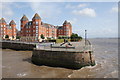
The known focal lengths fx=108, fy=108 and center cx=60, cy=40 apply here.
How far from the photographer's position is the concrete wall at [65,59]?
1336cm

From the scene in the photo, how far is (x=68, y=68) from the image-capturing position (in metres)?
13.6

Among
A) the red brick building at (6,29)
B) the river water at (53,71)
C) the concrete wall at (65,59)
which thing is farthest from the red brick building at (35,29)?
the concrete wall at (65,59)

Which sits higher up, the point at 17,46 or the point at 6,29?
the point at 6,29

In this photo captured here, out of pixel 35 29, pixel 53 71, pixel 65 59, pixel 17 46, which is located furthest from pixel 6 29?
pixel 53 71

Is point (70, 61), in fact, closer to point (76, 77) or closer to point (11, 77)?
point (76, 77)

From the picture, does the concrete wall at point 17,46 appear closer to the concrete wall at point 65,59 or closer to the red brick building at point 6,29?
the concrete wall at point 65,59

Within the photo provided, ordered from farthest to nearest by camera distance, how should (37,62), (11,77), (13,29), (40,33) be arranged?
(13,29)
(40,33)
(37,62)
(11,77)

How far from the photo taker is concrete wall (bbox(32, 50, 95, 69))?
1336cm

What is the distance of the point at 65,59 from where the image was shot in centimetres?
1380

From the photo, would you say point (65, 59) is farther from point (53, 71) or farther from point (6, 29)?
point (6, 29)

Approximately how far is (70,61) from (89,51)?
110 inches

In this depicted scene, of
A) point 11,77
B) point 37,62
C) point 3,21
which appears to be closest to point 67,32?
point 3,21

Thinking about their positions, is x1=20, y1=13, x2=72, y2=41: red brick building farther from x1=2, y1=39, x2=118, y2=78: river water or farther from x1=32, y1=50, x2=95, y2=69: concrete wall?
x1=32, y1=50, x2=95, y2=69: concrete wall

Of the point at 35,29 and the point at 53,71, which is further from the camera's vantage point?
the point at 35,29
